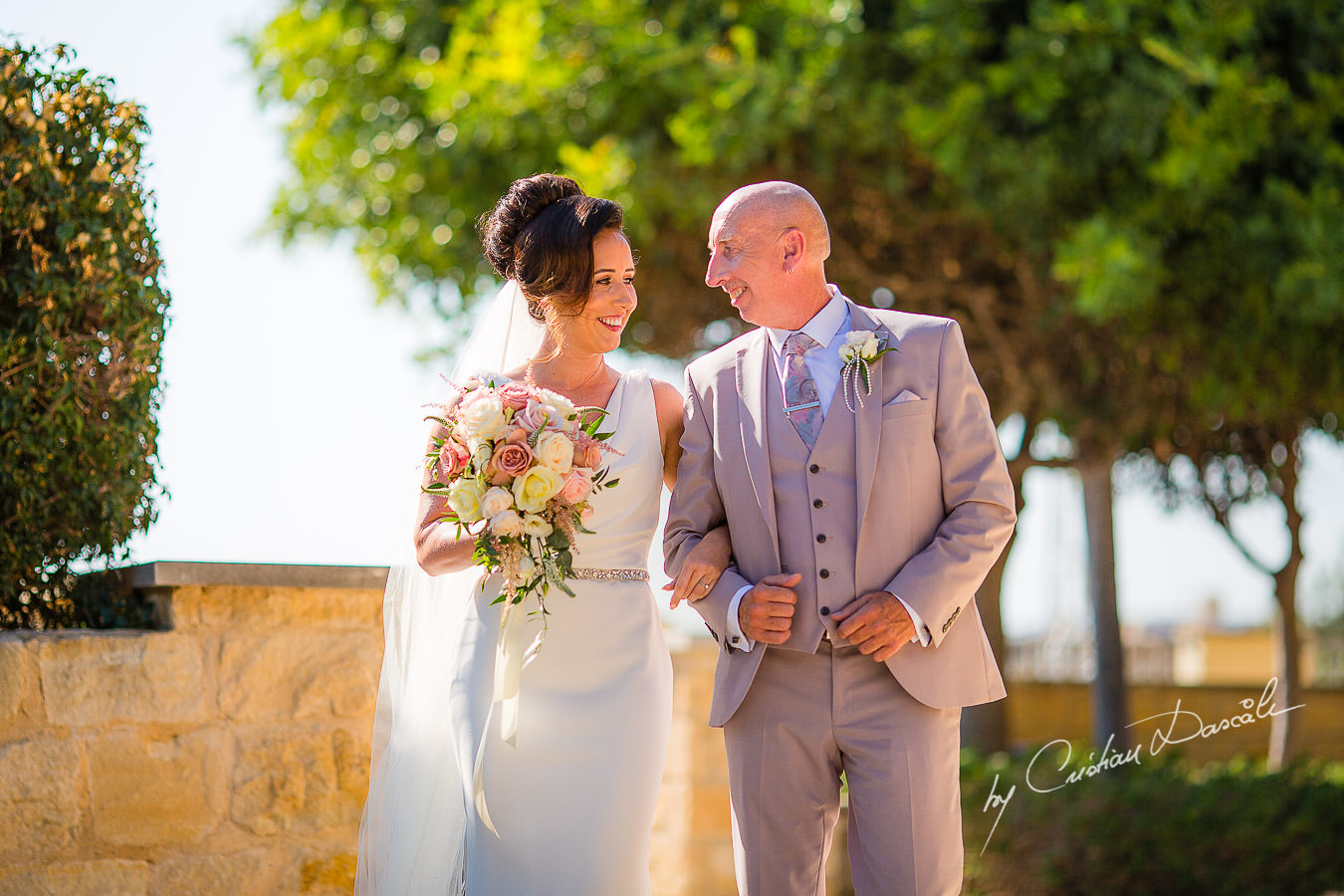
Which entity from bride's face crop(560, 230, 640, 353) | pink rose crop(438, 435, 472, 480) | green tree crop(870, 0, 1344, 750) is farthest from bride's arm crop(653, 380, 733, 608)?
green tree crop(870, 0, 1344, 750)

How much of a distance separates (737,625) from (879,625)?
0.35 metres

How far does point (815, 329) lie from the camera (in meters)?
3.05

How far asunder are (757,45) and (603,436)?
4566mm

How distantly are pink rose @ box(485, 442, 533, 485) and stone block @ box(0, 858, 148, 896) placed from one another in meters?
1.65

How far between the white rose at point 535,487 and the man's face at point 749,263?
658mm

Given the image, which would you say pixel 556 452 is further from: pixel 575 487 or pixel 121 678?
pixel 121 678

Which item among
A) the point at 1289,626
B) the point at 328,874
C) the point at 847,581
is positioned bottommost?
the point at 328,874

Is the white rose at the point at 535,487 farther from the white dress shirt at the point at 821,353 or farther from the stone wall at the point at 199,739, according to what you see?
the stone wall at the point at 199,739

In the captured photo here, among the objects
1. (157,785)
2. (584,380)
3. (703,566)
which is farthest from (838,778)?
(157,785)

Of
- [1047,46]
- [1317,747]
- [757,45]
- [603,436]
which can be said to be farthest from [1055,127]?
[1317,747]

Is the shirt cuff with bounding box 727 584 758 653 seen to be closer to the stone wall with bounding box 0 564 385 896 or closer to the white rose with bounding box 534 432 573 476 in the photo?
the white rose with bounding box 534 432 573 476

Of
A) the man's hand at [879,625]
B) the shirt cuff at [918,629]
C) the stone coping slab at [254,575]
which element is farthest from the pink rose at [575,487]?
the stone coping slab at [254,575]

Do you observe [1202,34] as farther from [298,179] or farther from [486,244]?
[298,179]

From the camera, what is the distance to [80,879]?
10.6 feet
